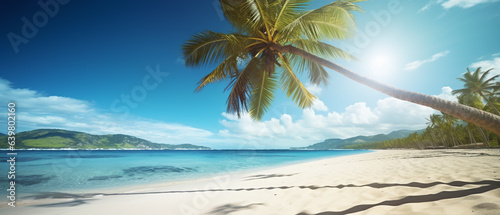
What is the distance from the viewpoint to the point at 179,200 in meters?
4.28

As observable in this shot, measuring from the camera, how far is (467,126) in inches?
1272

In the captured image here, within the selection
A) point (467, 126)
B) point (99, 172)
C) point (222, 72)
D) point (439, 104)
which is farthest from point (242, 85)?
point (467, 126)

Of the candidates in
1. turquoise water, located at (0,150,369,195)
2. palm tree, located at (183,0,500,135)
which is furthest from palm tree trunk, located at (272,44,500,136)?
turquoise water, located at (0,150,369,195)

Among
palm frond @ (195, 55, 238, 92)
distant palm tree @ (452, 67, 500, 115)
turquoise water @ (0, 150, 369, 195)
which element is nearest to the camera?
palm frond @ (195, 55, 238, 92)

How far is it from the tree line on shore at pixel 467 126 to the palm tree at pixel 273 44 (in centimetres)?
2500

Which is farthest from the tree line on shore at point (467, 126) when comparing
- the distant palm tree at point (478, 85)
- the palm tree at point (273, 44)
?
the palm tree at point (273, 44)

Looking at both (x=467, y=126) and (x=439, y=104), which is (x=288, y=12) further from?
(x=467, y=126)

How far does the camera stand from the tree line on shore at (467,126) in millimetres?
23703

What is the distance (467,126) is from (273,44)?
45566mm

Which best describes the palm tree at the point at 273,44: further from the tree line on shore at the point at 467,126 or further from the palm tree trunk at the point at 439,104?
the tree line on shore at the point at 467,126

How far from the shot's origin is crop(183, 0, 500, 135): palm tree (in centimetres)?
426

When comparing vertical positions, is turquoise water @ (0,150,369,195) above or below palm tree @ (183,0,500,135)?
below

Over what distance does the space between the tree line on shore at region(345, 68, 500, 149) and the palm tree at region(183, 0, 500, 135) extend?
2500 cm

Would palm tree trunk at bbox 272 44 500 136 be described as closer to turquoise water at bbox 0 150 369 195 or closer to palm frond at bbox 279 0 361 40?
palm frond at bbox 279 0 361 40
